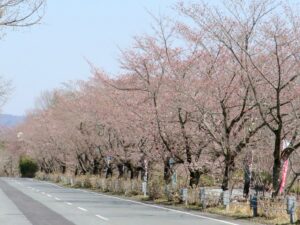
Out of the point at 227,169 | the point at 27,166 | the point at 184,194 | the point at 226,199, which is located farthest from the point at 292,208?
the point at 27,166

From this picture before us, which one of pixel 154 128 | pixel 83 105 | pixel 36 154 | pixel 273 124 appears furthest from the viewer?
pixel 36 154

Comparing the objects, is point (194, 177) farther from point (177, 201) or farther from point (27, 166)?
point (27, 166)

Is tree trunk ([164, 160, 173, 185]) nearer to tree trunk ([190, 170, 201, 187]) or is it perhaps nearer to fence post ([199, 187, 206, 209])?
tree trunk ([190, 170, 201, 187])

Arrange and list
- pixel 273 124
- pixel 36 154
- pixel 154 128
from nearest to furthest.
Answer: pixel 273 124, pixel 154 128, pixel 36 154

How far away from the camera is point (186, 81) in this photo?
88.4 ft

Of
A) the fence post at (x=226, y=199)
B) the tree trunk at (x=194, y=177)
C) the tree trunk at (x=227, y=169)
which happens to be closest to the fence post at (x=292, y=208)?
the fence post at (x=226, y=199)

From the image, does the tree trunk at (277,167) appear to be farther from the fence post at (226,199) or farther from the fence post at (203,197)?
the fence post at (203,197)

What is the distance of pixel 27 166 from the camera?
114688 millimetres

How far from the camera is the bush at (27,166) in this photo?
371ft

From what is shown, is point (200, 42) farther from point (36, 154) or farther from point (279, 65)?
point (36, 154)

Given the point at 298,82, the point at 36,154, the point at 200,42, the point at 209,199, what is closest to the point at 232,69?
the point at 200,42

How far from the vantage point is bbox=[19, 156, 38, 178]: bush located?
113125 mm

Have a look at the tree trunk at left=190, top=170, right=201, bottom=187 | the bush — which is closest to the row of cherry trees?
the tree trunk at left=190, top=170, right=201, bottom=187

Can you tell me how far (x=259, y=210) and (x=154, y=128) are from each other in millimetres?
11277
